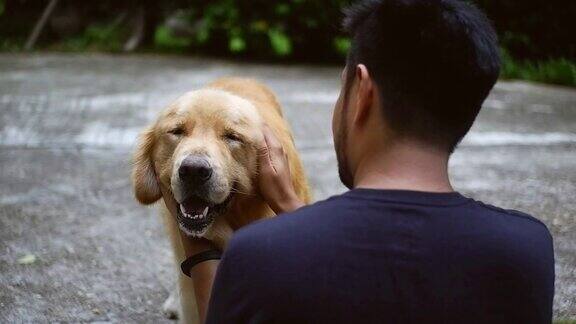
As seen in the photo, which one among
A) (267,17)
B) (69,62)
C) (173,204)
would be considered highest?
(173,204)

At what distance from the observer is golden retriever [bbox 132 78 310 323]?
2865mm

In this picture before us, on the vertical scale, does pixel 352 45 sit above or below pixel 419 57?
below

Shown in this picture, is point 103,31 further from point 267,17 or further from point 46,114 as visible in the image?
point 46,114

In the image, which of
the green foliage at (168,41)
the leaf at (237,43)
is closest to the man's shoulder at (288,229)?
the leaf at (237,43)

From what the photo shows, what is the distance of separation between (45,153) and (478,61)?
581cm

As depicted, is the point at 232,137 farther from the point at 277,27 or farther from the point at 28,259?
the point at 277,27

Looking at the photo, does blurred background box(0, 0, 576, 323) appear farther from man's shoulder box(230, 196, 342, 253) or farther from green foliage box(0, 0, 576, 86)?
man's shoulder box(230, 196, 342, 253)

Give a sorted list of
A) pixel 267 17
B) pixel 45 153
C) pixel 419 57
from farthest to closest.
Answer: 1. pixel 267 17
2. pixel 45 153
3. pixel 419 57

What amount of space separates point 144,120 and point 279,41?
5.49 m

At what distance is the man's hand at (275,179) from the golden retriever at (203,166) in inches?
2.1

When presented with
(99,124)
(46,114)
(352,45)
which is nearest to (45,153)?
(99,124)

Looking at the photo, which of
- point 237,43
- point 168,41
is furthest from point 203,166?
point 168,41

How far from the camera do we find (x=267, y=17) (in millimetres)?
13305

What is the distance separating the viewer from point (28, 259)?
4387 mm
